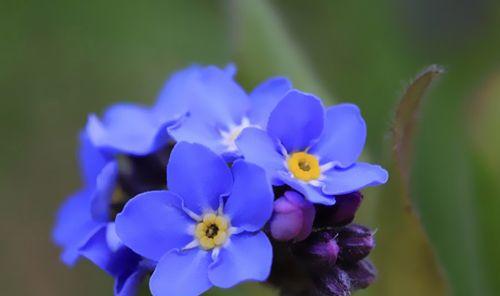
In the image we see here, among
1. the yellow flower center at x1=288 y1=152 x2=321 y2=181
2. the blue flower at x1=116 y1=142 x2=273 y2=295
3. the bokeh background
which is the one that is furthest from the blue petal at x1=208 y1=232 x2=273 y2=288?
the bokeh background

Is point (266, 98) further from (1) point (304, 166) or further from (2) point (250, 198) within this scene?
(2) point (250, 198)

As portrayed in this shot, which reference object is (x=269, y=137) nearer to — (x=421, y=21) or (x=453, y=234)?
(x=453, y=234)

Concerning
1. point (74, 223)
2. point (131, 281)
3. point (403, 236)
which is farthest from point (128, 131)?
point (403, 236)

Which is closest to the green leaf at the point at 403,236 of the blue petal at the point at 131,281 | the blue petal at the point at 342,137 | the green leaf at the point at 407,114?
the green leaf at the point at 407,114

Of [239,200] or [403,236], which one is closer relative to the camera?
[239,200]

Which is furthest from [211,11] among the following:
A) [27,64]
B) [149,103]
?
[27,64]

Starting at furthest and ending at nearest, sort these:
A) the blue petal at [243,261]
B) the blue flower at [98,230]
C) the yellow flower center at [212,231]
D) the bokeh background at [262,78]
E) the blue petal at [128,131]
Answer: the bokeh background at [262,78] → the blue petal at [128,131] → the blue flower at [98,230] → the yellow flower center at [212,231] → the blue petal at [243,261]

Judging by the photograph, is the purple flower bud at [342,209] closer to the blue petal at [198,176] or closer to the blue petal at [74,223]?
the blue petal at [198,176]
